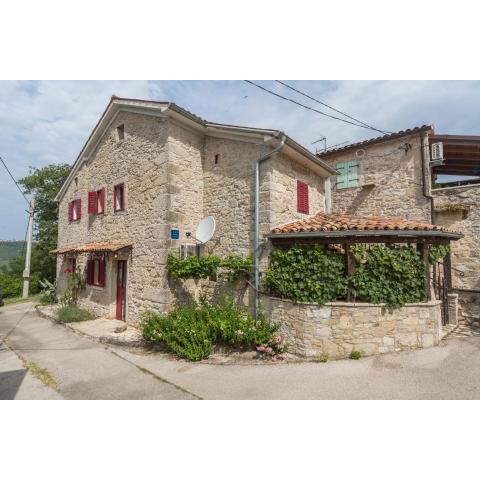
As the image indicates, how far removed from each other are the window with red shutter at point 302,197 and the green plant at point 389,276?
8.83 ft

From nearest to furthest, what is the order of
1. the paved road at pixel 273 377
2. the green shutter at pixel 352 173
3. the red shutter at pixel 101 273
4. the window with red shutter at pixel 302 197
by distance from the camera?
the paved road at pixel 273 377, the window with red shutter at pixel 302 197, the red shutter at pixel 101 273, the green shutter at pixel 352 173

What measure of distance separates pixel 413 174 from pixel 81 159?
13.5 metres

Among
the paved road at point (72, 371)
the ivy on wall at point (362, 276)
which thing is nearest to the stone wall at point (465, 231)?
the ivy on wall at point (362, 276)

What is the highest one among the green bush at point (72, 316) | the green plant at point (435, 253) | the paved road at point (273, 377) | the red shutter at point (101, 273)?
the green plant at point (435, 253)

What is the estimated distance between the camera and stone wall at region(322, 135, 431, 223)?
10016mm

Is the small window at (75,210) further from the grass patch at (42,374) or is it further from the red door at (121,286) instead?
the grass patch at (42,374)

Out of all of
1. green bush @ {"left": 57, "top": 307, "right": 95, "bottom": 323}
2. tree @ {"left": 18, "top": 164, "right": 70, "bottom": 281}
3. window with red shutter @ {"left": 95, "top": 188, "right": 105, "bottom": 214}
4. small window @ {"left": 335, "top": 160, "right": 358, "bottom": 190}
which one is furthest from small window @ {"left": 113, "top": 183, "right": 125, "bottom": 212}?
tree @ {"left": 18, "top": 164, "right": 70, "bottom": 281}

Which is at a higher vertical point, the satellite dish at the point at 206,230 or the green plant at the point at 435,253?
the satellite dish at the point at 206,230

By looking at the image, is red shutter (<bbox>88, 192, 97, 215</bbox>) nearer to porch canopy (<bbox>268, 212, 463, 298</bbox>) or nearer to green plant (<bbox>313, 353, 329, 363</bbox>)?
porch canopy (<bbox>268, 212, 463, 298</bbox>)

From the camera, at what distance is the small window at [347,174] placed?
37.9ft

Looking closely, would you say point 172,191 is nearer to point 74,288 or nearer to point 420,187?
point 74,288

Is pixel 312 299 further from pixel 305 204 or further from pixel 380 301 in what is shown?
pixel 305 204

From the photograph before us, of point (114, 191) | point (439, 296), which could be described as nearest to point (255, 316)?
A: point (439, 296)

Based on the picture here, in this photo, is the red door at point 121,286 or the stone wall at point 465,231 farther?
the red door at point 121,286
